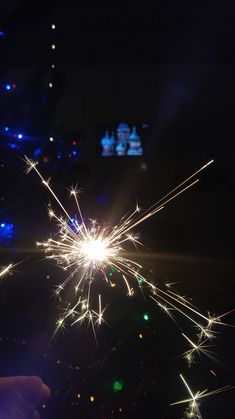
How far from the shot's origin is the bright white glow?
193 centimetres

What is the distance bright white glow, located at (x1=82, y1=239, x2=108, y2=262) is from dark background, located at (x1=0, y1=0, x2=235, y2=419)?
1.04 ft

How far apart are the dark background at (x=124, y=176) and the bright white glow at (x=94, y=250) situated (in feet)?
1.04

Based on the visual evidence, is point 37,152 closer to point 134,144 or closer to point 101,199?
point 101,199

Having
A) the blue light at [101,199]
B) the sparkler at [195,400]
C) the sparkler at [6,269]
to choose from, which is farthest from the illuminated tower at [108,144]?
the sparkler at [195,400]

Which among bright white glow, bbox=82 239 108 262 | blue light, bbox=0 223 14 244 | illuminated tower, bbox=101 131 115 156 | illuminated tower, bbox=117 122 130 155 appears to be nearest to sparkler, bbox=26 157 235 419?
bright white glow, bbox=82 239 108 262

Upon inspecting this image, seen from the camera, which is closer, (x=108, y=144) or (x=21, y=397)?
(x=21, y=397)

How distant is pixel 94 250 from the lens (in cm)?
193

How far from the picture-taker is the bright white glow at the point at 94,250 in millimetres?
1930

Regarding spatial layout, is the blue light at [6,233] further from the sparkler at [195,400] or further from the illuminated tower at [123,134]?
the illuminated tower at [123,134]

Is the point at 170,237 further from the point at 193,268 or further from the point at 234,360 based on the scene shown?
the point at 234,360

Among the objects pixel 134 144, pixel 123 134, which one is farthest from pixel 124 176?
pixel 123 134

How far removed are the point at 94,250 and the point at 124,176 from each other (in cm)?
269

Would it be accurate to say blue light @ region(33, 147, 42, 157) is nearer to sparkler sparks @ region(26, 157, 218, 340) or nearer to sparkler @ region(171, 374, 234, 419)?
sparkler sparks @ region(26, 157, 218, 340)

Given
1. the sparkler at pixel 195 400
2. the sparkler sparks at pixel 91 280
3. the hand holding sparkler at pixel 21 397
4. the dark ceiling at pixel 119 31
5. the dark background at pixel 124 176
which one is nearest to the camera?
the hand holding sparkler at pixel 21 397
